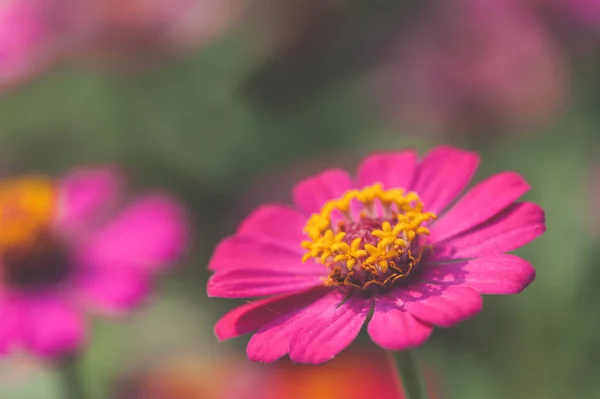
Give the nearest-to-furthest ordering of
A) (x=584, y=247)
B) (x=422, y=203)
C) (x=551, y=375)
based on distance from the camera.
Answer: (x=422, y=203), (x=551, y=375), (x=584, y=247)

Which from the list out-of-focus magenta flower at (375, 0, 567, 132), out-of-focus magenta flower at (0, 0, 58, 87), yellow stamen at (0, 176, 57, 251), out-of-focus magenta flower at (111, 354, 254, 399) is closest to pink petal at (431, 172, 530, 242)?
out-of-focus magenta flower at (111, 354, 254, 399)

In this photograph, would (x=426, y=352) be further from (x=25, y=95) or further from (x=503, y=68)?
(x=25, y=95)

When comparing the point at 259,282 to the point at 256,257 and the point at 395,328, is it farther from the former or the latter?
the point at 395,328

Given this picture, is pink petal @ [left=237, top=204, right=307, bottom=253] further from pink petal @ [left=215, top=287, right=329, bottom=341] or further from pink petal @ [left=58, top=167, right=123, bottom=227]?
pink petal @ [left=58, top=167, right=123, bottom=227]

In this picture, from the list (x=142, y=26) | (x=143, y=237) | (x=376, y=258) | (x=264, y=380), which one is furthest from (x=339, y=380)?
(x=142, y=26)

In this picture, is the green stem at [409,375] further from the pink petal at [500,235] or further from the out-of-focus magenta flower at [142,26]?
the out-of-focus magenta flower at [142,26]

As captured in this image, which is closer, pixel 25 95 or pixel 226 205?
pixel 226 205

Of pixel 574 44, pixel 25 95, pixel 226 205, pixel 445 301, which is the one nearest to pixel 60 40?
pixel 25 95

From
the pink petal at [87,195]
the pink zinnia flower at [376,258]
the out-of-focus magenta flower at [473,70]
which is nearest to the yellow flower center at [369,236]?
the pink zinnia flower at [376,258]
